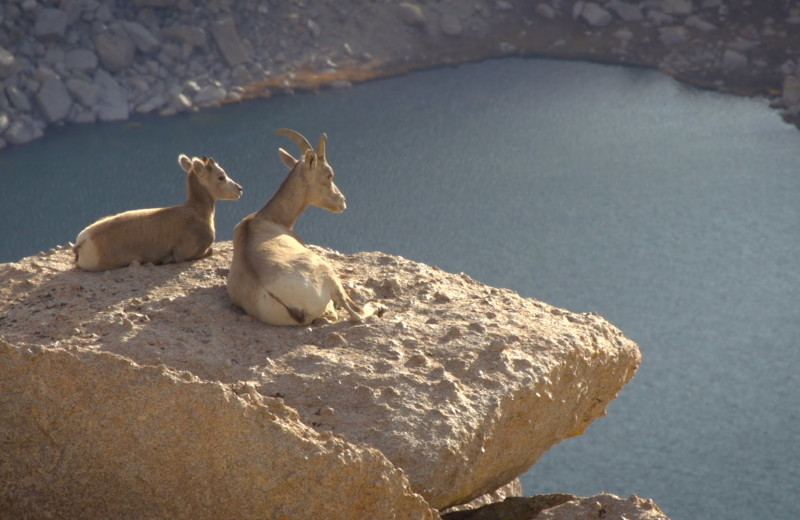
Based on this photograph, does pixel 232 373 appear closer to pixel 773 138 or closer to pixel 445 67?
pixel 773 138

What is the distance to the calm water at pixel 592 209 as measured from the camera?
24.1ft

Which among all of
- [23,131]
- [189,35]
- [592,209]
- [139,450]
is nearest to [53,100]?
[23,131]

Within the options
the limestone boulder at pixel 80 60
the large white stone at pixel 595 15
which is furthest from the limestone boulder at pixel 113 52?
the large white stone at pixel 595 15

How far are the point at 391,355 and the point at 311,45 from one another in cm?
999

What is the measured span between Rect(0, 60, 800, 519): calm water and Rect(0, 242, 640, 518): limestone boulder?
7.29ft

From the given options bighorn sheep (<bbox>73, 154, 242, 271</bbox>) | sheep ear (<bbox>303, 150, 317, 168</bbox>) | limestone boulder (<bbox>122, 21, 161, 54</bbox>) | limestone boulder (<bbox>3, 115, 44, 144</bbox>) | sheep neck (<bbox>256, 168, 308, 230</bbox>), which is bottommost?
limestone boulder (<bbox>3, 115, 44, 144</bbox>)

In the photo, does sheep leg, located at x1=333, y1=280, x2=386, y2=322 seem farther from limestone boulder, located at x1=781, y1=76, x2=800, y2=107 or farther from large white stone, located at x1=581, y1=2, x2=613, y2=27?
large white stone, located at x1=581, y1=2, x2=613, y2=27

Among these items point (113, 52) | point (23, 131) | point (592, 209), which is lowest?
point (23, 131)

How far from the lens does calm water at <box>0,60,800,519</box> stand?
24.1 feet

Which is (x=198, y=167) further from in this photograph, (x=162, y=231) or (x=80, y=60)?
(x=80, y=60)

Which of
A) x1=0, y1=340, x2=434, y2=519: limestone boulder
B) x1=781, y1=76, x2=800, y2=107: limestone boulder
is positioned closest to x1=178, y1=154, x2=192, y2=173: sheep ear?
x1=0, y1=340, x2=434, y2=519: limestone boulder

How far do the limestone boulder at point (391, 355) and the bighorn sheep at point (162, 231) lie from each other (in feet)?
0.33

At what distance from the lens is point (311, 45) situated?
13.8 m

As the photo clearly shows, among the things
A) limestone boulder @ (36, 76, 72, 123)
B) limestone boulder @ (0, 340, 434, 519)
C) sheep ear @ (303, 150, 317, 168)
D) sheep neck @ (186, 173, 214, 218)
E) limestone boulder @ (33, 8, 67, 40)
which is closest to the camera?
limestone boulder @ (0, 340, 434, 519)
